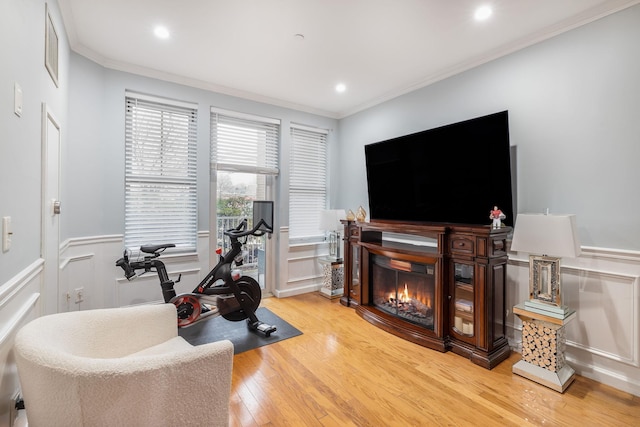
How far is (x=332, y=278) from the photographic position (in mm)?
4348

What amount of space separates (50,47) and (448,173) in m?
3.26

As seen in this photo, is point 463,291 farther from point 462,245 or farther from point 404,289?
point 404,289

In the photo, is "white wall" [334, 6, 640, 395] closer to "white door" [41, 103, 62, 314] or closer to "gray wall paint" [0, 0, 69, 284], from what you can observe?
"gray wall paint" [0, 0, 69, 284]

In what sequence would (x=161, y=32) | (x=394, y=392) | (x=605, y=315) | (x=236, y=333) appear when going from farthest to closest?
(x=236, y=333), (x=161, y=32), (x=605, y=315), (x=394, y=392)

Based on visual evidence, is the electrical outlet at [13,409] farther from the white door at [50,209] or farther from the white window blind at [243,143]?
the white window blind at [243,143]

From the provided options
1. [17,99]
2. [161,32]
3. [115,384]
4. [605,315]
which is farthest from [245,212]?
[605,315]

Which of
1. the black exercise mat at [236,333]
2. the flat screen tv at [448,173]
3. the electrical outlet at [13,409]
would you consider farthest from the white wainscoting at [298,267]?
the electrical outlet at [13,409]

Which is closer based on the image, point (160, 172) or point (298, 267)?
point (160, 172)

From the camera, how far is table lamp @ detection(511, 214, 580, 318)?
82.9 inches

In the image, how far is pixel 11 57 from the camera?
1.20m

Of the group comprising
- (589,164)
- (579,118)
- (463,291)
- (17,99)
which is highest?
(579,118)

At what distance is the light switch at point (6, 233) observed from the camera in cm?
113

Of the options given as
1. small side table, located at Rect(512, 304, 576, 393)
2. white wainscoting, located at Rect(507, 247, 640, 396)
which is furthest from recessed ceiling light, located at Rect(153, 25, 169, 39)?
white wainscoting, located at Rect(507, 247, 640, 396)

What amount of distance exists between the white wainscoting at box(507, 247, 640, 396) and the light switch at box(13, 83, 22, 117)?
364cm
